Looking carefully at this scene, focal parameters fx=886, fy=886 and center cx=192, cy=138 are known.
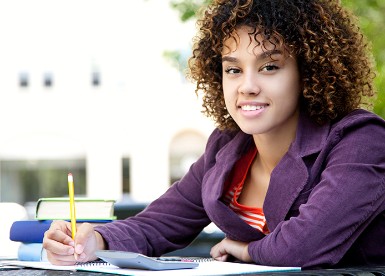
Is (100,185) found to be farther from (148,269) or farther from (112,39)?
(148,269)

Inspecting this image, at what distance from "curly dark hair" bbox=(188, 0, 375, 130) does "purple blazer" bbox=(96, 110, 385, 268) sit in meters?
0.06

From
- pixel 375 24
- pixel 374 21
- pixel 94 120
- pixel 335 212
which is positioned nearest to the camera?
pixel 335 212

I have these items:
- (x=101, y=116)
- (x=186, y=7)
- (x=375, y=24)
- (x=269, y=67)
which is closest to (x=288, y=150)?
(x=269, y=67)

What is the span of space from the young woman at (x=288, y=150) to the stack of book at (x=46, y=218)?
69mm

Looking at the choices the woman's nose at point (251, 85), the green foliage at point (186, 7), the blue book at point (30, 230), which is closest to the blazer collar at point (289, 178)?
the woman's nose at point (251, 85)

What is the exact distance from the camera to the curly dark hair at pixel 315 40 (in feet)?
6.63

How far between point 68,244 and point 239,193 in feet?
1.44

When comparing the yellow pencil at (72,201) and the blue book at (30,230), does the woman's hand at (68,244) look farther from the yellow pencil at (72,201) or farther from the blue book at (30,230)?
the blue book at (30,230)

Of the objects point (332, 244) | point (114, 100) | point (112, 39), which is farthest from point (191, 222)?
point (114, 100)

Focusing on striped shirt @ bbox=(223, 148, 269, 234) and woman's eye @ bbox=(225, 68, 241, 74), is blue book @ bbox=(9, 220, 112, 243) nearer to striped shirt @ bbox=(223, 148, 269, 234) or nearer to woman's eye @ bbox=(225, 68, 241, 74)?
striped shirt @ bbox=(223, 148, 269, 234)

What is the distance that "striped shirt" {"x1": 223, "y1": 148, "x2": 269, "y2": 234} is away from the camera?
2090mm

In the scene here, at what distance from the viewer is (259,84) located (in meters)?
1.98

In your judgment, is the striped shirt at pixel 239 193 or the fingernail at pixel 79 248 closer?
the fingernail at pixel 79 248

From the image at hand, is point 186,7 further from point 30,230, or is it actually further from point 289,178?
point 289,178
